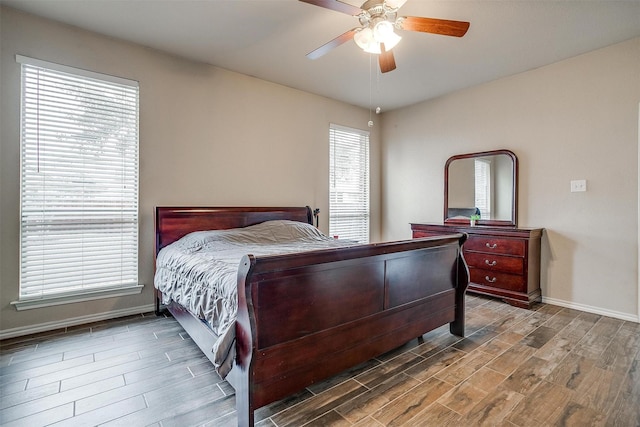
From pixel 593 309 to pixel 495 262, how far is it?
0.98 m

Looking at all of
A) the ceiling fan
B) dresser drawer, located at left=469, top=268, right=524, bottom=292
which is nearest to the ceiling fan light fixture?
the ceiling fan

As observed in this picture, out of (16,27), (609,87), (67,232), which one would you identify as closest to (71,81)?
(16,27)

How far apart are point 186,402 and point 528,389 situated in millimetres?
2007

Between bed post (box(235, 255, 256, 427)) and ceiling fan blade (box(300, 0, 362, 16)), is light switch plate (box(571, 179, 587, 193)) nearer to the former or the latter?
ceiling fan blade (box(300, 0, 362, 16))

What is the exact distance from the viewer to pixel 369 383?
1.89 m

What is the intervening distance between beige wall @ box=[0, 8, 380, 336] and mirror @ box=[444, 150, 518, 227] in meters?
1.79

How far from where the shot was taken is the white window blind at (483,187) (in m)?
3.95

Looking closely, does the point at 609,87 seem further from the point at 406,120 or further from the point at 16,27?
the point at 16,27

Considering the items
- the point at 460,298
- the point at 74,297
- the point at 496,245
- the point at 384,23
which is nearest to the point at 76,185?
the point at 74,297

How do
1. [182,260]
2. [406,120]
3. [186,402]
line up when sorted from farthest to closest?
1. [406,120]
2. [182,260]
3. [186,402]

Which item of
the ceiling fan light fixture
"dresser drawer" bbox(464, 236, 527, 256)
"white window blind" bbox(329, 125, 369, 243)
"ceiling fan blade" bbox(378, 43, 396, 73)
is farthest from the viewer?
"white window blind" bbox(329, 125, 369, 243)

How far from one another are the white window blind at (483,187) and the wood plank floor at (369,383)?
1680 millimetres

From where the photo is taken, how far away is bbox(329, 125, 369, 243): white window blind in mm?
4684

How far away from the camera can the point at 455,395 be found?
5.83 ft
